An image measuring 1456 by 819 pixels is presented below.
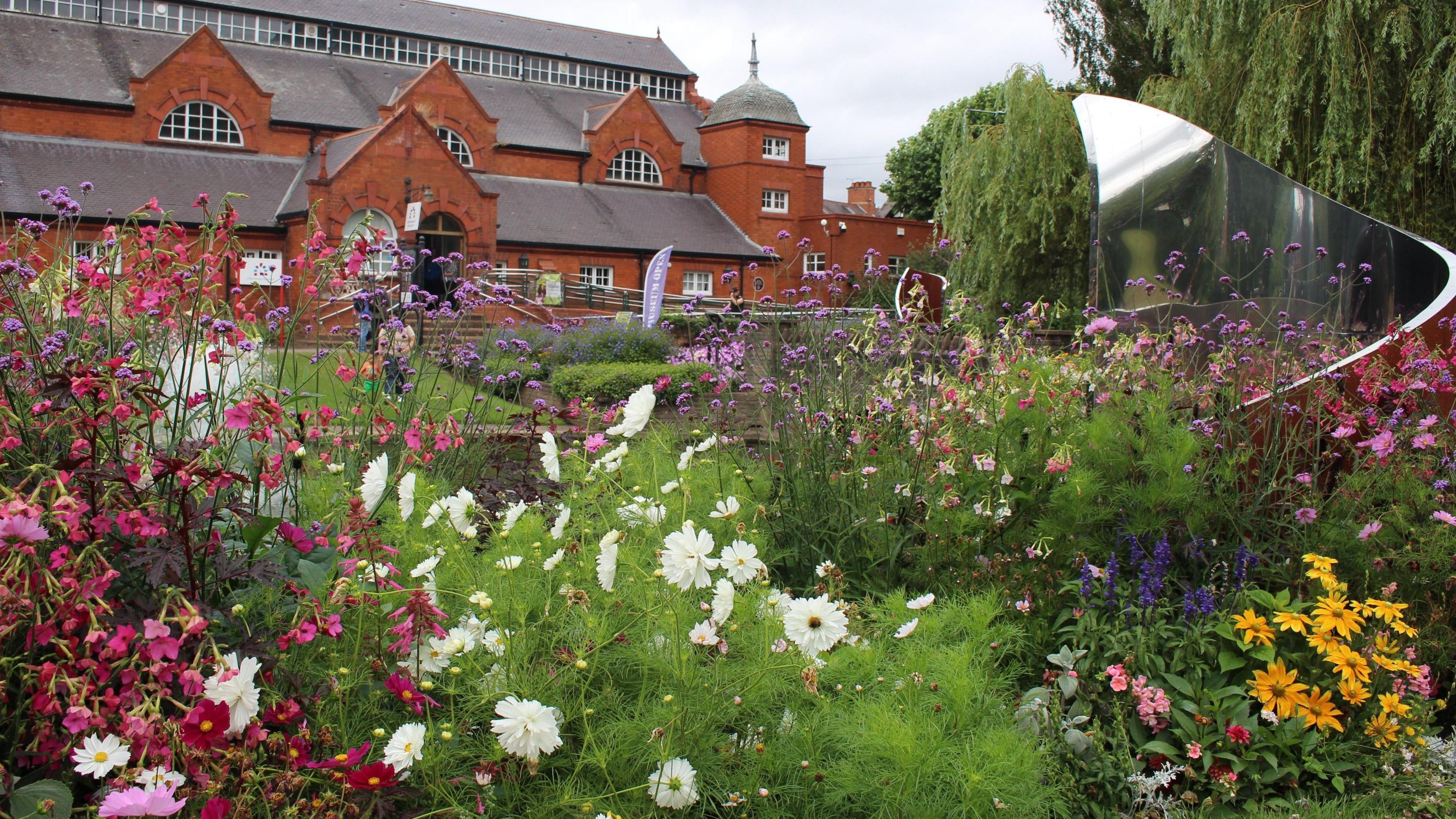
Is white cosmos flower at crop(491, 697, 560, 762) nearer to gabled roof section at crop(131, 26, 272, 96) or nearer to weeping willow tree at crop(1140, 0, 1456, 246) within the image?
weeping willow tree at crop(1140, 0, 1456, 246)

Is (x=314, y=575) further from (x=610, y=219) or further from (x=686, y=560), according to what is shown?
(x=610, y=219)

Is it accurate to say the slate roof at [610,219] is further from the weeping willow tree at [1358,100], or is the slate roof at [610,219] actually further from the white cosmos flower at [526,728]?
the white cosmos flower at [526,728]

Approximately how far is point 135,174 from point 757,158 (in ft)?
61.8

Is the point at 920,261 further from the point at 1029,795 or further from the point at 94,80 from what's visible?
the point at 1029,795

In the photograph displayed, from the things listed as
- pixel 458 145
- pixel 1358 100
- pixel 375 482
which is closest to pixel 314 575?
pixel 375 482

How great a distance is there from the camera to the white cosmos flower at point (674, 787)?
6.10 ft

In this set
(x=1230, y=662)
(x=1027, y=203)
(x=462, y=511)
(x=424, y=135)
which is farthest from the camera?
(x=424, y=135)

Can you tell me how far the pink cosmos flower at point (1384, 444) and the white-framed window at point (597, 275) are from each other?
2831 cm

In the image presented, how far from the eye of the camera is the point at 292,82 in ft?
98.4

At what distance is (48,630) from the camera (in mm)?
1710

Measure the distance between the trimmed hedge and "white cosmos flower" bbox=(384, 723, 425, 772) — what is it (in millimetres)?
7547

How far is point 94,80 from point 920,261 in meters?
24.1

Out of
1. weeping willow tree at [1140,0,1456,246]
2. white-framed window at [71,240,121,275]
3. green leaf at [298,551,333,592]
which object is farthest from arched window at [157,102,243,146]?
green leaf at [298,551,333,592]

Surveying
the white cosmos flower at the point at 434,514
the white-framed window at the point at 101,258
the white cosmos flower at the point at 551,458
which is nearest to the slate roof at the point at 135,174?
the white-framed window at the point at 101,258
